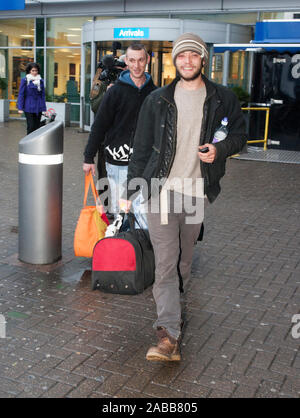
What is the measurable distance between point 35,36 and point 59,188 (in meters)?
19.2

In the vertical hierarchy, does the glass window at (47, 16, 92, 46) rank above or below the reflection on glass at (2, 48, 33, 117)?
above

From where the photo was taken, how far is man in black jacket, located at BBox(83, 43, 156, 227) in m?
4.99

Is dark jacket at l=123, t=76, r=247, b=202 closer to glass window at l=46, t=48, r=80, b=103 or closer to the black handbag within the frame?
the black handbag

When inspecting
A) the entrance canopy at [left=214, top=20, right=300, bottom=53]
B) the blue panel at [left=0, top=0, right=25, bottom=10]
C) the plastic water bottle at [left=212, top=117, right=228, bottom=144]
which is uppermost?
the entrance canopy at [left=214, top=20, right=300, bottom=53]

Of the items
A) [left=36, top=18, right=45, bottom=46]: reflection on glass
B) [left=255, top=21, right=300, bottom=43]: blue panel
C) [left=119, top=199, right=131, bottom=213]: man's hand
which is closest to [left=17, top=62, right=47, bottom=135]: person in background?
[left=255, top=21, right=300, bottom=43]: blue panel

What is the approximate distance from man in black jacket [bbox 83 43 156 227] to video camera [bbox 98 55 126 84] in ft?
4.95

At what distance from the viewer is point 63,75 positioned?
2230 cm

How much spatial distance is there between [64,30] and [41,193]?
18442mm

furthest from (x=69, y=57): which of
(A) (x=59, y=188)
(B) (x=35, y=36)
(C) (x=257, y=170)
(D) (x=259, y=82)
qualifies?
(A) (x=59, y=188)

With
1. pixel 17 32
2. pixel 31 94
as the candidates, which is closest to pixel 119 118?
pixel 31 94

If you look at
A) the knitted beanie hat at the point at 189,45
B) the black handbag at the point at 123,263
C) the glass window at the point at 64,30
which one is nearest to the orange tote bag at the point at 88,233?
the black handbag at the point at 123,263

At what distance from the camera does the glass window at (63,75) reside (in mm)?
21750

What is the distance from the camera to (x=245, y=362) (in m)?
3.64

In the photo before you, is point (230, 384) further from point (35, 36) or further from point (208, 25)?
point (35, 36)
